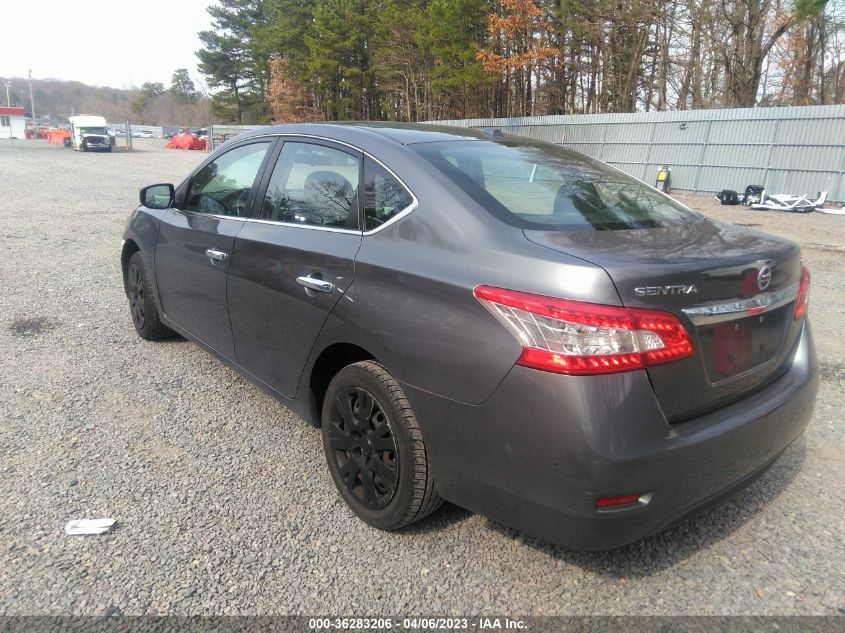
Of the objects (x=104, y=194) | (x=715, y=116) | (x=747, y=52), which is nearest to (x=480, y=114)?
(x=747, y=52)

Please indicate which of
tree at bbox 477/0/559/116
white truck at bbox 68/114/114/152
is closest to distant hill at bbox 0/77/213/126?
white truck at bbox 68/114/114/152

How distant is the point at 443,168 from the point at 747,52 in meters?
28.6

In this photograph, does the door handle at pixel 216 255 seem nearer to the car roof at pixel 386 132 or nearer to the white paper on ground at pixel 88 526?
the car roof at pixel 386 132

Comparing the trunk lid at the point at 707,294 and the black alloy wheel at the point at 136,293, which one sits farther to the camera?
the black alloy wheel at the point at 136,293

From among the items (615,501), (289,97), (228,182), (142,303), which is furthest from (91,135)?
(615,501)

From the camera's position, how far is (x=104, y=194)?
651 inches

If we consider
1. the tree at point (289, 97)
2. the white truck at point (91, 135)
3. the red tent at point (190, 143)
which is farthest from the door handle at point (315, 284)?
the tree at point (289, 97)

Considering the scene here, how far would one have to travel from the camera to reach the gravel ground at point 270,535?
2.21m

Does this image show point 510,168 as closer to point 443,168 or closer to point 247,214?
point 443,168

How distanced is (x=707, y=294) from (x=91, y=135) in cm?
4842

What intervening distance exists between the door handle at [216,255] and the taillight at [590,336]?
77.5 inches

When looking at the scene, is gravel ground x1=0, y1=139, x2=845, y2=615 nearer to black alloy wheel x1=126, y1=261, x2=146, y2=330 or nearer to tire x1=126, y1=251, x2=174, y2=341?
tire x1=126, y1=251, x2=174, y2=341

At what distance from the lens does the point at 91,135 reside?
4228 cm

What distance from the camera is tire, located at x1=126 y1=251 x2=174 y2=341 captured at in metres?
4.51
